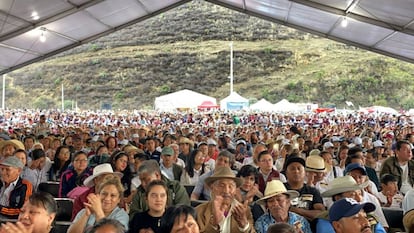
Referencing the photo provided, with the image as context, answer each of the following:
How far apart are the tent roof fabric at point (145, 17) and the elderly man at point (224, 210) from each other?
32.2ft

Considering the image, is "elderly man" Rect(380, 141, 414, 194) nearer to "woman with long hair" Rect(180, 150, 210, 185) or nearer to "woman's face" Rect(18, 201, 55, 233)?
"woman with long hair" Rect(180, 150, 210, 185)

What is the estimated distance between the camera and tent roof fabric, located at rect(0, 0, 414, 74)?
14.6 meters

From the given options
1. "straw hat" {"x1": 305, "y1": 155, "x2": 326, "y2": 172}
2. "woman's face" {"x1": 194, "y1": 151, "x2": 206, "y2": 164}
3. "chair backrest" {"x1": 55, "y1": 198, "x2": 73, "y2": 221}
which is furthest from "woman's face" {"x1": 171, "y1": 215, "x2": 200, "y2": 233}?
"woman's face" {"x1": 194, "y1": 151, "x2": 206, "y2": 164}

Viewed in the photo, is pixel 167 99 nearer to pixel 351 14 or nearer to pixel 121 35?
pixel 351 14

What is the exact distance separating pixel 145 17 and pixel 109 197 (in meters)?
18.2

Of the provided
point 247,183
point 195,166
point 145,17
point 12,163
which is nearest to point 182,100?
point 145,17

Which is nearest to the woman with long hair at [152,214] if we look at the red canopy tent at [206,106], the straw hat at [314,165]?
the straw hat at [314,165]

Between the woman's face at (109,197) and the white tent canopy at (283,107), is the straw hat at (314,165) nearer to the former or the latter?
the woman's face at (109,197)

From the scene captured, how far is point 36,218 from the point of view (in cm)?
341

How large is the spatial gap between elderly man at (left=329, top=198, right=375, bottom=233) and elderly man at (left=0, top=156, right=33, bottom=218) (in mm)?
3277

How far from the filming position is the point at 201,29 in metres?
76.3

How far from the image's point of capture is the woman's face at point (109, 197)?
4.06 m

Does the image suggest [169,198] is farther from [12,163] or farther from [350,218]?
[350,218]

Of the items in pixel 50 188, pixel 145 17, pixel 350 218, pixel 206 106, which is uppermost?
pixel 145 17
